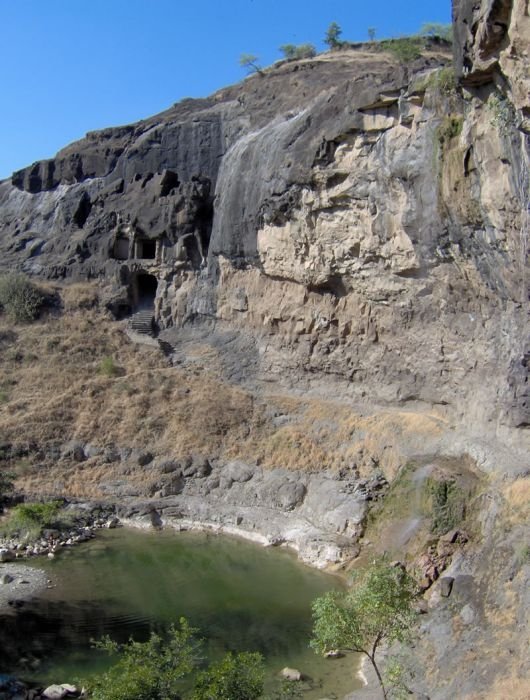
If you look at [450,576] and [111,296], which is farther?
[111,296]

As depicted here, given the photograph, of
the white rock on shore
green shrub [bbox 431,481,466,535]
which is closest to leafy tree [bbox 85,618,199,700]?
the white rock on shore

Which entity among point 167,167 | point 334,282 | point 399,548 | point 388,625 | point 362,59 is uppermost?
point 362,59

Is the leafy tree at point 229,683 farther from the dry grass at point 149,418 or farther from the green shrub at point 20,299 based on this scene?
the green shrub at point 20,299

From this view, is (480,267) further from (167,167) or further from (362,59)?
(362,59)

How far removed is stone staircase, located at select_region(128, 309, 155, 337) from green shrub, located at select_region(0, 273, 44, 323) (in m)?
4.92

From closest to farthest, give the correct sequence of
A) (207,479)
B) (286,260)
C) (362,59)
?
(207,479), (286,260), (362,59)

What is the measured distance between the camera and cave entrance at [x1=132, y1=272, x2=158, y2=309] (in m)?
38.3

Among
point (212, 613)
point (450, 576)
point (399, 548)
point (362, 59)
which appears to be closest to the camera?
point (450, 576)

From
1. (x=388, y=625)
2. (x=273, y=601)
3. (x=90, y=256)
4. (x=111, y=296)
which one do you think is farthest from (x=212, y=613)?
(x=90, y=256)

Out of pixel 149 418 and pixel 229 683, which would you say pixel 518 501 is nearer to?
pixel 229 683

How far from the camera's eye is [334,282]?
2888cm

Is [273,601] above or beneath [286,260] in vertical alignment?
beneath

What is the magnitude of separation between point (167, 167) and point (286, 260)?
1296 centimetres

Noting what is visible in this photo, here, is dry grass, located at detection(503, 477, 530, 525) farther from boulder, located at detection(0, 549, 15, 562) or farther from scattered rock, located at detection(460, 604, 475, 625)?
boulder, located at detection(0, 549, 15, 562)
